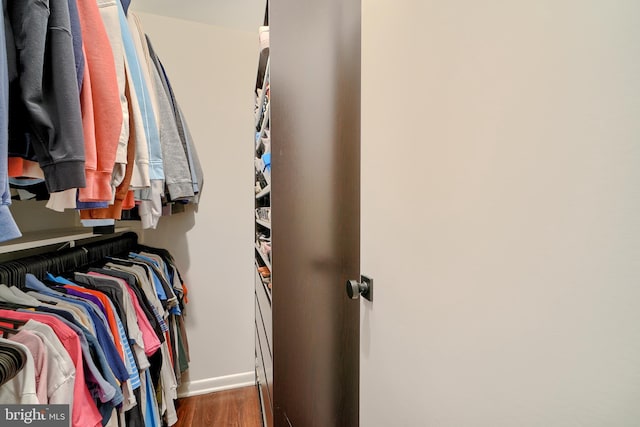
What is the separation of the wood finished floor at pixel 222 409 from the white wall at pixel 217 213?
0.07m

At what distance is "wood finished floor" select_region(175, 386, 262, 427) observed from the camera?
5.23 feet

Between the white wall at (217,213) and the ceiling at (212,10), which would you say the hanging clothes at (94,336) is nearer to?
the white wall at (217,213)

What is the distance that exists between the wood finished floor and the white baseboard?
0.03 metres

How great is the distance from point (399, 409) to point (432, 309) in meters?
0.27

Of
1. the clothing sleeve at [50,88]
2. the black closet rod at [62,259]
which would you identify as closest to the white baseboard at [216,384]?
the black closet rod at [62,259]

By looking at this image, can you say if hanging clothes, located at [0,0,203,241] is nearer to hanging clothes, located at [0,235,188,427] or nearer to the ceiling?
hanging clothes, located at [0,235,188,427]

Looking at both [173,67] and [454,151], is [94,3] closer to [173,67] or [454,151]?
[454,151]

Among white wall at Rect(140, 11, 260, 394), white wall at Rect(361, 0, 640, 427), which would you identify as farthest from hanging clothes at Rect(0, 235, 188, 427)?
white wall at Rect(361, 0, 640, 427)

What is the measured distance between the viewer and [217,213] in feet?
6.27

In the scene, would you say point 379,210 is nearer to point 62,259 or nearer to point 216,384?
point 62,259

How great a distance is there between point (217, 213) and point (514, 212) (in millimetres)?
1850

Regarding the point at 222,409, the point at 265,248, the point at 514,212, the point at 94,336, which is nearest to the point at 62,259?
the point at 94,336

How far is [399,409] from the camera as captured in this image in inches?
23.0

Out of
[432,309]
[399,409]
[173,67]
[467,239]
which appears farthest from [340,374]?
[173,67]
